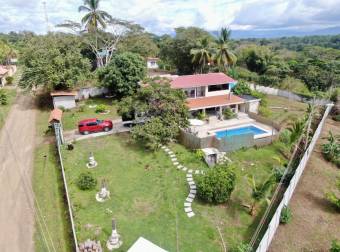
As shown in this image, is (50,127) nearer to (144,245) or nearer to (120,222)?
(120,222)

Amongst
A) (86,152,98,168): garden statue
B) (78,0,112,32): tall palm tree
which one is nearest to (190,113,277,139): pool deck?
(86,152,98,168): garden statue

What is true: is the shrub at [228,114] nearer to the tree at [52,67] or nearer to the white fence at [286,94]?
the white fence at [286,94]

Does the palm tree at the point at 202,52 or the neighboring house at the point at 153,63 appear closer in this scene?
the palm tree at the point at 202,52

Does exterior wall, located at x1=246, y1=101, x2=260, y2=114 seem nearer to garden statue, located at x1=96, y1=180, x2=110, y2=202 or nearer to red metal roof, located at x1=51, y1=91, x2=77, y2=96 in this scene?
garden statue, located at x1=96, y1=180, x2=110, y2=202

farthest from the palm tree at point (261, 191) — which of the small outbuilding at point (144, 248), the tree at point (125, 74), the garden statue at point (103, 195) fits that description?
the tree at point (125, 74)

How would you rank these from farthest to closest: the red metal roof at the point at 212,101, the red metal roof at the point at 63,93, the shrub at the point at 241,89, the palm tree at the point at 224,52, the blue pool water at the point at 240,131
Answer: the palm tree at the point at 224,52 → the shrub at the point at 241,89 → the red metal roof at the point at 63,93 → the red metal roof at the point at 212,101 → the blue pool water at the point at 240,131

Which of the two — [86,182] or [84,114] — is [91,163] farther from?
[84,114]
